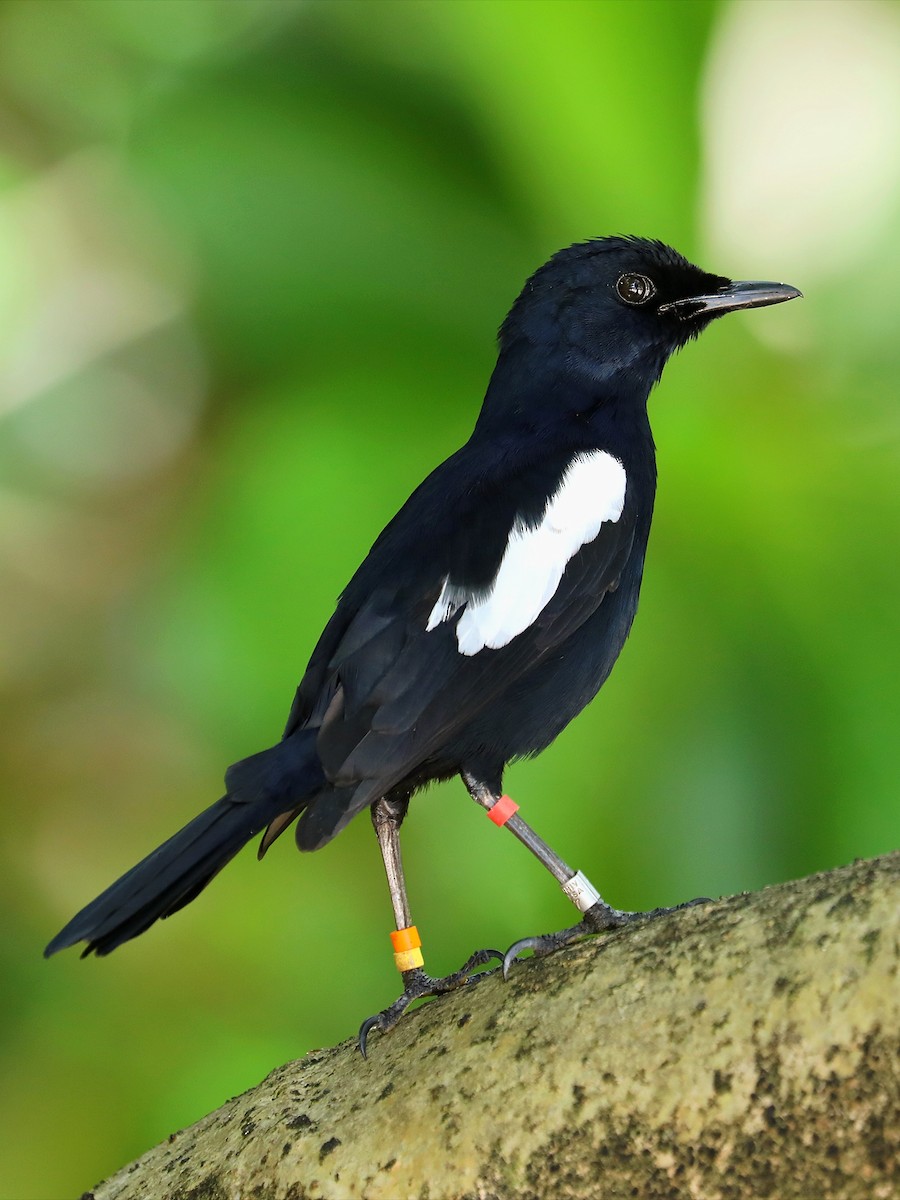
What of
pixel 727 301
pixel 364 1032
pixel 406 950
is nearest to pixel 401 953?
pixel 406 950

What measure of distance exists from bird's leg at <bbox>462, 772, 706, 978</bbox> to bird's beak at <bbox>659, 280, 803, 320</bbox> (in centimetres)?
120

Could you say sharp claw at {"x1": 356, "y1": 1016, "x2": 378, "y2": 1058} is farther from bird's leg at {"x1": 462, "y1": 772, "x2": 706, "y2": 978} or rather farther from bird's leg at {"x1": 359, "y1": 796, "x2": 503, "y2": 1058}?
bird's leg at {"x1": 462, "y1": 772, "x2": 706, "y2": 978}

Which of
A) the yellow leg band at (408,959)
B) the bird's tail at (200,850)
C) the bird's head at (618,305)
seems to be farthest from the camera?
the bird's head at (618,305)

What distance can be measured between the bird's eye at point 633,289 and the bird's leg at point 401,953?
1209 mm

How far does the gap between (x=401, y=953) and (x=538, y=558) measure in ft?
2.41

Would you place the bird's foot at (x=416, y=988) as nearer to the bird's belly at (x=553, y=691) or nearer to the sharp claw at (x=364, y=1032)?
the sharp claw at (x=364, y=1032)

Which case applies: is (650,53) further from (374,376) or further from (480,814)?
(480,814)

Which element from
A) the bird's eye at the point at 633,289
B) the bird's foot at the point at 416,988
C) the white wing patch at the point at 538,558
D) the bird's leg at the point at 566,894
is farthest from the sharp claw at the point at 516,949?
the bird's eye at the point at 633,289

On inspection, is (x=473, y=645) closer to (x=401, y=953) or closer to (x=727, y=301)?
(x=401, y=953)

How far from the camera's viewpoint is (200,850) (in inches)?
78.8

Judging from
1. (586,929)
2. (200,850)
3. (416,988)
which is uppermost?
(200,850)

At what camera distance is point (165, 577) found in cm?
418

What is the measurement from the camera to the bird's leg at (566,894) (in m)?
2.07

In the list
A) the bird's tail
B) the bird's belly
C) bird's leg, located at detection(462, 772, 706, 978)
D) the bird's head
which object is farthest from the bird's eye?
the bird's tail
